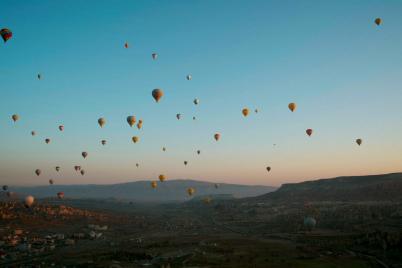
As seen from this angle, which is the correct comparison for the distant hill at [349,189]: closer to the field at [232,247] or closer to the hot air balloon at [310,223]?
the field at [232,247]

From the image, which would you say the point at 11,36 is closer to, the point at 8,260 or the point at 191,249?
the point at 8,260

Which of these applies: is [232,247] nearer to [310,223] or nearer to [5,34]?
[310,223]

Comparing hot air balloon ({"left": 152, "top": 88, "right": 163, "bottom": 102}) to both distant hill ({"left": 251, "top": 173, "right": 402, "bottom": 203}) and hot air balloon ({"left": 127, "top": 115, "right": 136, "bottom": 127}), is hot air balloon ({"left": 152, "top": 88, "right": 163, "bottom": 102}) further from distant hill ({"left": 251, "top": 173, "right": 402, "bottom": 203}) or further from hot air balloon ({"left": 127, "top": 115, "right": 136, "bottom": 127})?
distant hill ({"left": 251, "top": 173, "right": 402, "bottom": 203})

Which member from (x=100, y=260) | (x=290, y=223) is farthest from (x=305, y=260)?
(x=290, y=223)

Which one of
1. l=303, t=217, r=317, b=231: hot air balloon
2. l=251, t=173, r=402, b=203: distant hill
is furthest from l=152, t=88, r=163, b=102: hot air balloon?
l=251, t=173, r=402, b=203: distant hill

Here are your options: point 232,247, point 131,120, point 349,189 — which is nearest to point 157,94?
point 131,120
